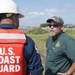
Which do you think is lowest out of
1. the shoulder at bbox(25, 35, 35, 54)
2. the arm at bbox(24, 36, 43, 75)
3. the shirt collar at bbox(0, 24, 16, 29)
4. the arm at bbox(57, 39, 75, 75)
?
the arm at bbox(57, 39, 75, 75)

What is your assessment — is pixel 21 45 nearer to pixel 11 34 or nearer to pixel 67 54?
pixel 11 34

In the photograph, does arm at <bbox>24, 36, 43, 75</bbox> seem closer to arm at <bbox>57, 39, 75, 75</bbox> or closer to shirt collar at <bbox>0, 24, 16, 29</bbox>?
shirt collar at <bbox>0, 24, 16, 29</bbox>

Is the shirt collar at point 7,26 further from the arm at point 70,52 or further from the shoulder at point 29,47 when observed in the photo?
the arm at point 70,52

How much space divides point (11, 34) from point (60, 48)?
197 cm

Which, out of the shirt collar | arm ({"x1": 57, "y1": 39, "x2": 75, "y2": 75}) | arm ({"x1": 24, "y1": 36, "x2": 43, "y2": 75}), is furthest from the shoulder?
arm ({"x1": 57, "y1": 39, "x2": 75, "y2": 75})

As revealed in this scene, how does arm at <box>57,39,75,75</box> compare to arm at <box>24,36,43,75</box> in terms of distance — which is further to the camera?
arm at <box>57,39,75,75</box>

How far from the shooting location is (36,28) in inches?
2176

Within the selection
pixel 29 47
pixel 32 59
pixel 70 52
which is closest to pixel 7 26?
pixel 29 47

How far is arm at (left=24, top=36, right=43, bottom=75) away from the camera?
3.02 m

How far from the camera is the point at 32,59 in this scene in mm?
3037

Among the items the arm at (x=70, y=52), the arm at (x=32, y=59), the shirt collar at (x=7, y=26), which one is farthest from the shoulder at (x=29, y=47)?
the arm at (x=70, y=52)

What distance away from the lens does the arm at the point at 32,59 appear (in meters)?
3.02

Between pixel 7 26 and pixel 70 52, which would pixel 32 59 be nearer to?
pixel 7 26

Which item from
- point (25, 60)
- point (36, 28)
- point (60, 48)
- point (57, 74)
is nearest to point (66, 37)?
point (60, 48)
